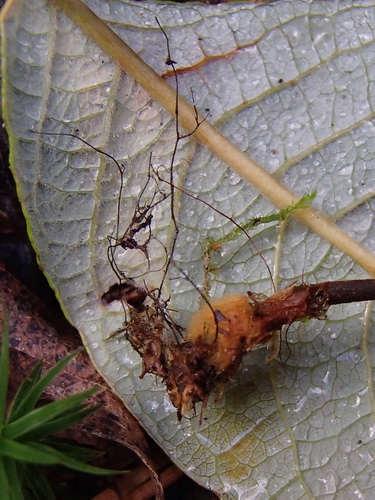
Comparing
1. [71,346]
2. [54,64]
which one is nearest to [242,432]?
[71,346]

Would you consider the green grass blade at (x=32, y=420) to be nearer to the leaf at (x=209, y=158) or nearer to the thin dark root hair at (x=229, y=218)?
the leaf at (x=209, y=158)

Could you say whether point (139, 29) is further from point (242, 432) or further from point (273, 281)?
point (242, 432)

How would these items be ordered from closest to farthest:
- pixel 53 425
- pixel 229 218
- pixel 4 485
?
pixel 4 485
pixel 53 425
pixel 229 218

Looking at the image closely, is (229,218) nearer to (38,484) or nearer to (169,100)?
(169,100)

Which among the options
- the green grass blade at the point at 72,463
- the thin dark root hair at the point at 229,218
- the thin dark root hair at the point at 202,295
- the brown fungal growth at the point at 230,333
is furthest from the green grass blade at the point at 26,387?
the thin dark root hair at the point at 229,218

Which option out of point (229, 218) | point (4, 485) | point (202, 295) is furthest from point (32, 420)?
point (229, 218)

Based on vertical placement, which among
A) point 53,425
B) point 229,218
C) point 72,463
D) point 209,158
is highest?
point 209,158
